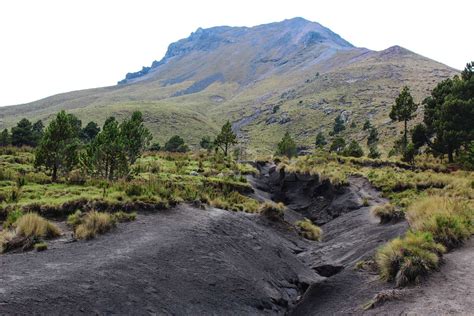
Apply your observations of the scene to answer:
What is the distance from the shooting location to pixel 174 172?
34.5m

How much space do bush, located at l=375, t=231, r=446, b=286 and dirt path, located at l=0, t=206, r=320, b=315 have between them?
11.9 feet

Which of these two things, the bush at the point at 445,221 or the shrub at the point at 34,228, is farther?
the shrub at the point at 34,228

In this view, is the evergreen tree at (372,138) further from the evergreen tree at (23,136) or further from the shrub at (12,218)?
the shrub at (12,218)

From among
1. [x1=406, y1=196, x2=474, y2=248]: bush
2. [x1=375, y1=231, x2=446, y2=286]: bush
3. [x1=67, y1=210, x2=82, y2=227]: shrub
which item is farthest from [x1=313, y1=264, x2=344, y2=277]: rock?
[x1=67, y1=210, x2=82, y2=227]: shrub

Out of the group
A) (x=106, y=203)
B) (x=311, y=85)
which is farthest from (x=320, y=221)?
(x=311, y=85)

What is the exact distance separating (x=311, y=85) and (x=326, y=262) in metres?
178

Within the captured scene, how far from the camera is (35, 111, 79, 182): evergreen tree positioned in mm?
27203

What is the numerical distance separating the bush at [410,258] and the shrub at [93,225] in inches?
377

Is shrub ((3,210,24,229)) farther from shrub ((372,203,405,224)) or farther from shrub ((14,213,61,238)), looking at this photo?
shrub ((372,203,405,224))

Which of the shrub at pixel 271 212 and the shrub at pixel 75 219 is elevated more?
the shrub at pixel 75 219

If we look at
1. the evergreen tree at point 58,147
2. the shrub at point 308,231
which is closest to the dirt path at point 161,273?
the shrub at point 308,231

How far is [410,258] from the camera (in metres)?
11.3

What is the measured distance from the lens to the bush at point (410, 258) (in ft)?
36.2

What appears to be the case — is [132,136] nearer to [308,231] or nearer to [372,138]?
[308,231]
